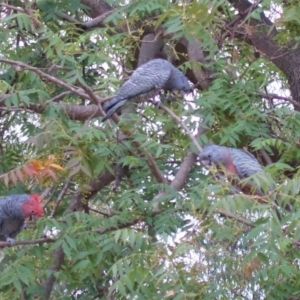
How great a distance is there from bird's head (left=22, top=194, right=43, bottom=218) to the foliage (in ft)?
0.43

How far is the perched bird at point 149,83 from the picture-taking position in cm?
424

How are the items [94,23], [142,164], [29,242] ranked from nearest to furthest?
[29,242] < [142,164] < [94,23]

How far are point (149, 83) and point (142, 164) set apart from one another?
20.2 inches

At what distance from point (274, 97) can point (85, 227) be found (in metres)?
1.54

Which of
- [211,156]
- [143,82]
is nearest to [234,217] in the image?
[211,156]

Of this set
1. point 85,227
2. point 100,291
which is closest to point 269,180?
point 85,227

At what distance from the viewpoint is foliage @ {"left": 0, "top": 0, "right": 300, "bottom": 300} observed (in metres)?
3.48

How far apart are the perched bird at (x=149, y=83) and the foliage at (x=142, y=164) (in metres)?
0.09

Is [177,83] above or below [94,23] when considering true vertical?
below

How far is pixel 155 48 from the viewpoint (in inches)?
219

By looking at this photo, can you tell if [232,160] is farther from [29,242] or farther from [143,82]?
[29,242]

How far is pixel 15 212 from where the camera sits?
14.7 feet

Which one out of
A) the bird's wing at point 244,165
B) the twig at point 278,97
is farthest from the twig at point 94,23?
the bird's wing at point 244,165

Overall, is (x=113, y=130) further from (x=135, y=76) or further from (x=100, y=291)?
(x=100, y=291)
